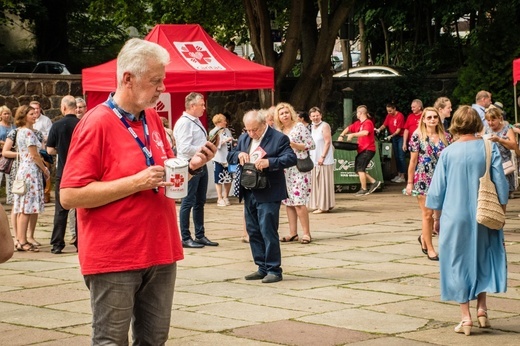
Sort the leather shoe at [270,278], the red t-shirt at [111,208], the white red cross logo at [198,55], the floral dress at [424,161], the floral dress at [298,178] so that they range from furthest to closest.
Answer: the white red cross logo at [198,55] → the floral dress at [298,178] → the floral dress at [424,161] → the leather shoe at [270,278] → the red t-shirt at [111,208]

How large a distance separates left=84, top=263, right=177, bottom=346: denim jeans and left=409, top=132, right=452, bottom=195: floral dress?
7217 millimetres

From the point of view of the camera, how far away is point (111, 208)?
5.02 m

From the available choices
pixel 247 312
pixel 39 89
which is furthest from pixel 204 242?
pixel 39 89

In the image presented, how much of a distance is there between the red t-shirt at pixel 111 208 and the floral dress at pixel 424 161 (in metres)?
7.34

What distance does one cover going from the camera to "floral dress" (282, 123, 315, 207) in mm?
13859

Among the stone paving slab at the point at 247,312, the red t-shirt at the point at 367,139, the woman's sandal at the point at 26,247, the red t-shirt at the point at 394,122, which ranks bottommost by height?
the stone paving slab at the point at 247,312

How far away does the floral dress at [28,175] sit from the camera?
43.6ft

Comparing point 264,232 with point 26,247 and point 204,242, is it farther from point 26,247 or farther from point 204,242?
point 26,247

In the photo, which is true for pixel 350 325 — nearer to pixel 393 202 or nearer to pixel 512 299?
pixel 512 299

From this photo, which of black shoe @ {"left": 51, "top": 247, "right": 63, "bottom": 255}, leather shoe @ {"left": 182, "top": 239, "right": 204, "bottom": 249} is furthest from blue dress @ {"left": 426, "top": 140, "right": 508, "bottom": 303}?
black shoe @ {"left": 51, "top": 247, "right": 63, "bottom": 255}

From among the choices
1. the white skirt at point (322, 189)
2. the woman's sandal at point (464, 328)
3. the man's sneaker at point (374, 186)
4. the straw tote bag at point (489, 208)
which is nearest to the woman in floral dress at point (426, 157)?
the straw tote bag at point (489, 208)

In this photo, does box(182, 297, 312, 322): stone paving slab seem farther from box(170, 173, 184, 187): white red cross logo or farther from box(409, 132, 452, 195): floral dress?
box(170, 173, 184, 187): white red cross logo

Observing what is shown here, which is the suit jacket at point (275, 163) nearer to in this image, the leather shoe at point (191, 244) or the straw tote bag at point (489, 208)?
the leather shoe at point (191, 244)

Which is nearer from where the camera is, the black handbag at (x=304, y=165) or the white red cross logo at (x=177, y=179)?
the white red cross logo at (x=177, y=179)
